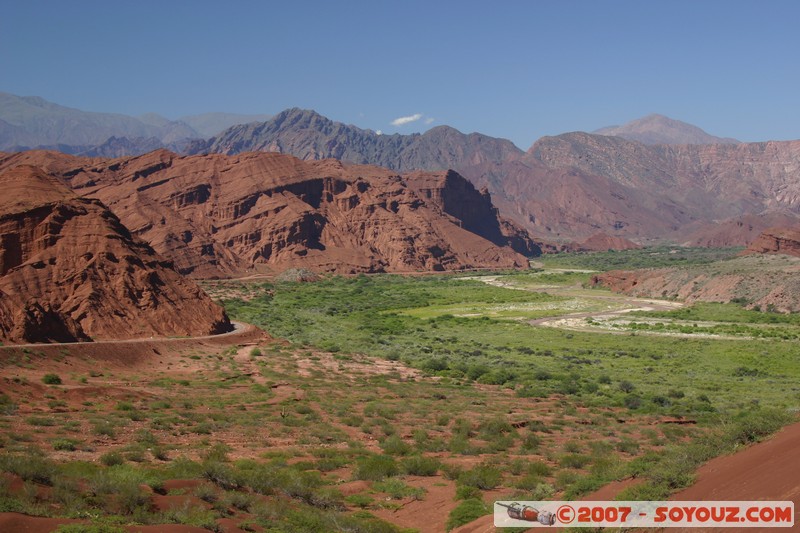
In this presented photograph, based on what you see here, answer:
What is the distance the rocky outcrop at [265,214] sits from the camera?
136 meters

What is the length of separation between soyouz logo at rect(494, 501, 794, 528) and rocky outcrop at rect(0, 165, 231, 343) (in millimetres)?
38151

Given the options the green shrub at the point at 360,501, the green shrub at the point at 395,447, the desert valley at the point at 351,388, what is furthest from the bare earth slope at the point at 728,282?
the green shrub at the point at 360,501

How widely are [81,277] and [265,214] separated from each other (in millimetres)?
95388

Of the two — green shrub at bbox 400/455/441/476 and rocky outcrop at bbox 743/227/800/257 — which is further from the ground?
rocky outcrop at bbox 743/227/800/257

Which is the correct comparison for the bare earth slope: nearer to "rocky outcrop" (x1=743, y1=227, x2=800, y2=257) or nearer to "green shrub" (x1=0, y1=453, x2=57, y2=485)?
"rocky outcrop" (x1=743, y1=227, x2=800, y2=257)

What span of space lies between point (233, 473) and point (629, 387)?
31556 mm

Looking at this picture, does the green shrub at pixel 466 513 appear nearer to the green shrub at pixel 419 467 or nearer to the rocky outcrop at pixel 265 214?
the green shrub at pixel 419 467

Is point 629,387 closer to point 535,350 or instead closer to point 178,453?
point 535,350

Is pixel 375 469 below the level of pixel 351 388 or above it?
above

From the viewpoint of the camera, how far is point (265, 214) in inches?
5856

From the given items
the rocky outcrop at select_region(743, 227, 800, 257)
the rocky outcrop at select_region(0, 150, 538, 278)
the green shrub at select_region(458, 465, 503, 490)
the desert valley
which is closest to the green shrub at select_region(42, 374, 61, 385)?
the desert valley

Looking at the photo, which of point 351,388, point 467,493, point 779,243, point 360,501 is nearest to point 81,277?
point 351,388

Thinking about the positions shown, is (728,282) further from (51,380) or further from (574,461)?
(51,380)

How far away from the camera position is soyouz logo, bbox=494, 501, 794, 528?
11453 millimetres
